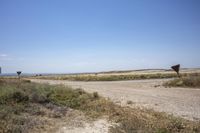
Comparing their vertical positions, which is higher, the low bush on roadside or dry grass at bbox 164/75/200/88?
dry grass at bbox 164/75/200/88

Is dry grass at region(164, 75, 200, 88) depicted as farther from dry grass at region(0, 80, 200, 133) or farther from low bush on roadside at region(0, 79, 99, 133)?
dry grass at region(0, 80, 200, 133)

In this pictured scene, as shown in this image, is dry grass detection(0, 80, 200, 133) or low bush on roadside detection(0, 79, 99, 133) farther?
low bush on roadside detection(0, 79, 99, 133)

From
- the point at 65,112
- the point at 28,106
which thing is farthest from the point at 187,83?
the point at 28,106

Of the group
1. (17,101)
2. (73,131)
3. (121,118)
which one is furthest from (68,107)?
(73,131)

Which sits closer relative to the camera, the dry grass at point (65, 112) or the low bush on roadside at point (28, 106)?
the dry grass at point (65, 112)

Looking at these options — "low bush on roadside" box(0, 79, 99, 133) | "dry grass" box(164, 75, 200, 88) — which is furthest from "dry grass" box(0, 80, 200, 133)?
"dry grass" box(164, 75, 200, 88)

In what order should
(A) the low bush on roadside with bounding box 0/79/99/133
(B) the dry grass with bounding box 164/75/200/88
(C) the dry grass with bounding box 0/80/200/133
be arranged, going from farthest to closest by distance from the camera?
(B) the dry grass with bounding box 164/75/200/88
(A) the low bush on roadside with bounding box 0/79/99/133
(C) the dry grass with bounding box 0/80/200/133

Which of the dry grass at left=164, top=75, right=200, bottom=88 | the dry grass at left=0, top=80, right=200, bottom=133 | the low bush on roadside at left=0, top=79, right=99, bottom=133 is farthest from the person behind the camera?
the dry grass at left=164, top=75, right=200, bottom=88

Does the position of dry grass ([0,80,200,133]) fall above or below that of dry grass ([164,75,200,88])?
below

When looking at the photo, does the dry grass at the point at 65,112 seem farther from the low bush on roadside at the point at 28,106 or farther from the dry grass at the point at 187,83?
the dry grass at the point at 187,83

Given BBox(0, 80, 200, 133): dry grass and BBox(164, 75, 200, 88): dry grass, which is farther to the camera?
BBox(164, 75, 200, 88): dry grass

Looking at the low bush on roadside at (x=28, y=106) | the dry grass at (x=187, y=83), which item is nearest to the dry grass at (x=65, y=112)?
the low bush on roadside at (x=28, y=106)

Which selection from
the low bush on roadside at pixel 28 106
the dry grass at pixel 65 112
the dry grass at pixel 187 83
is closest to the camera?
the dry grass at pixel 65 112

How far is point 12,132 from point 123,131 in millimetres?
3572
